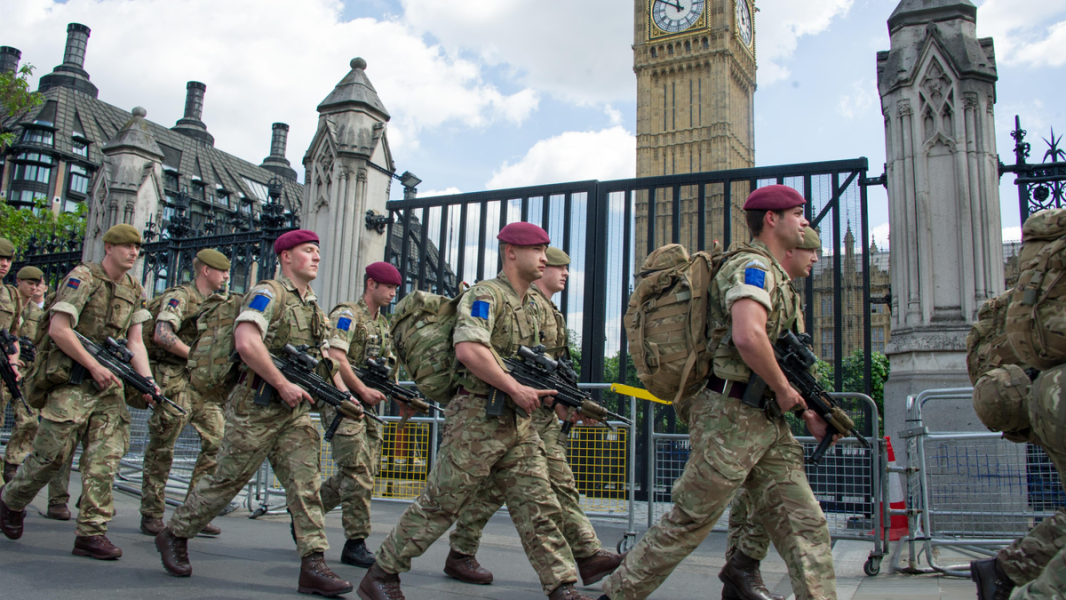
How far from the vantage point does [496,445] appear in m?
3.62

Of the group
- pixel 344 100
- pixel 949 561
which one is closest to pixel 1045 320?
pixel 949 561

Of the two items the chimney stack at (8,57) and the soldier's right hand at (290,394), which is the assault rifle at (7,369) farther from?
the chimney stack at (8,57)

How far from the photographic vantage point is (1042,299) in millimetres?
2658

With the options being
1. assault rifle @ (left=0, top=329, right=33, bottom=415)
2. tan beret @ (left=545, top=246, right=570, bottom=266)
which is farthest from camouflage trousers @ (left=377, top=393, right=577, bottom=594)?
assault rifle @ (left=0, top=329, right=33, bottom=415)

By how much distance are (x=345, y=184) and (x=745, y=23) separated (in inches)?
2982

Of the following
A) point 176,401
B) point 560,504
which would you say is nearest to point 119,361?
point 176,401

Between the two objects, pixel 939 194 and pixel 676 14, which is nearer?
pixel 939 194

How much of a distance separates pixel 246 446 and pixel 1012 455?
4.69 meters

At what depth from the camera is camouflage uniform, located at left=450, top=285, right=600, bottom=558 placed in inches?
163

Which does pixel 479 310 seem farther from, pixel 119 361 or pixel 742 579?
pixel 119 361

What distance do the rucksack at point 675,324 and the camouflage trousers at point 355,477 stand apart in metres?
2.31

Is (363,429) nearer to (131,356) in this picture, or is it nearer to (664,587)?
(131,356)

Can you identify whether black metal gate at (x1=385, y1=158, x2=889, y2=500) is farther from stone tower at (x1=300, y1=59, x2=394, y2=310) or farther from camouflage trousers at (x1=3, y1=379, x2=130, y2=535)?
camouflage trousers at (x1=3, y1=379, x2=130, y2=535)

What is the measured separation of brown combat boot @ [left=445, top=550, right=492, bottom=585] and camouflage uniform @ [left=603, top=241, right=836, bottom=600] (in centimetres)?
143
